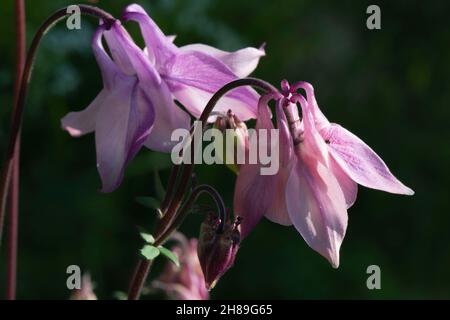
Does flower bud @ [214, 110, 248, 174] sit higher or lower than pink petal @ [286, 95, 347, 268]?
higher

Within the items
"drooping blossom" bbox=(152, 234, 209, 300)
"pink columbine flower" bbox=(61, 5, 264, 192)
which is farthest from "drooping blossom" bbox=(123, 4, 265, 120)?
"drooping blossom" bbox=(152, 234, 209, 300)

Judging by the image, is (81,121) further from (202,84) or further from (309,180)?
(309,180)

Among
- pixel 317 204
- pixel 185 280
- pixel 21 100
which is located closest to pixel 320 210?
pixel 317 204

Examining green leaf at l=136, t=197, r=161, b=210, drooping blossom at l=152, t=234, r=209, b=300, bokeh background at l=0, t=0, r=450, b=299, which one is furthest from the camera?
bokeh background at l=0, t=0, r=450, b=299

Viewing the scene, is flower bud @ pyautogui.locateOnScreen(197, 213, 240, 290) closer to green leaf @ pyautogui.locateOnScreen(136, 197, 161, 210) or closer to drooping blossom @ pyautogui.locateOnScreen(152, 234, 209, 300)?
green leaf @ pyautogui.locateOnScreen(136, 197, 161, 210)

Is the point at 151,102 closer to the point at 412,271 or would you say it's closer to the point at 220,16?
the point at 412,271
